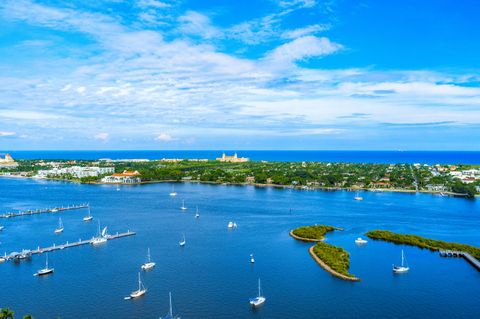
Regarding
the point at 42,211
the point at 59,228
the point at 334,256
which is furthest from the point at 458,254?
the point at 42,211

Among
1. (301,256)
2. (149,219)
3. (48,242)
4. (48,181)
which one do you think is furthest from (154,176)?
(301,256)

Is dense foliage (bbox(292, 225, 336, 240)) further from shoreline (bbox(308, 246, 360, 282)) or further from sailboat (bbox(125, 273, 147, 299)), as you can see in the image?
sailboat (bbox(125, 273, 147, 299))

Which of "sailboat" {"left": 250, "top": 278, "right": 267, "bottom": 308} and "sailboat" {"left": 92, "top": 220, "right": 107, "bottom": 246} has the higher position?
"sailboat" {"left": 92, "top": 220, "right": 107, "bottom": 246}

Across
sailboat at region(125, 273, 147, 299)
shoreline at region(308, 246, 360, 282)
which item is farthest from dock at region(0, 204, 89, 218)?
shoreline at region(308, 246, 360, 282)

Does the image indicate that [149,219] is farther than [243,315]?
Yes

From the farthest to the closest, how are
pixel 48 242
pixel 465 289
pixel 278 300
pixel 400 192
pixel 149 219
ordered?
pixel 400 192
pixel 149 219
pixel 48 242
pixel 465 289
pixel 278 300

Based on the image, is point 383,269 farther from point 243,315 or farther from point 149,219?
point 149,219

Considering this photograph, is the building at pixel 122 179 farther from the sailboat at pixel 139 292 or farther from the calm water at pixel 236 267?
the sailboat at pixel 139 292

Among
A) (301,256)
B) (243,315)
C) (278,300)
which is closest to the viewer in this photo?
(243,315)
